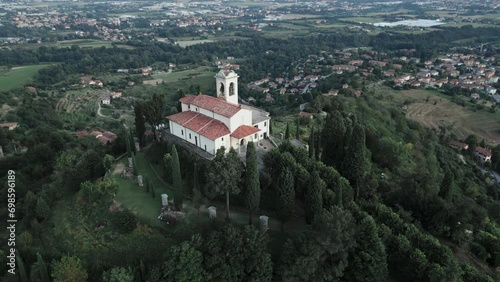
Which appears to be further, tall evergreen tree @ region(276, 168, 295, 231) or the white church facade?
the white church facade

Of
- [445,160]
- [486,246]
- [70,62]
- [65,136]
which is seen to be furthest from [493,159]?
[70,62]

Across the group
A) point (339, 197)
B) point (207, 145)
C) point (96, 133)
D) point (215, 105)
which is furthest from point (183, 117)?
point (96, 133)

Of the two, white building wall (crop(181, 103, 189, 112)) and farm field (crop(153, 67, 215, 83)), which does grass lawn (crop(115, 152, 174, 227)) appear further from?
farm field (crop(153, 67, 215, 83))

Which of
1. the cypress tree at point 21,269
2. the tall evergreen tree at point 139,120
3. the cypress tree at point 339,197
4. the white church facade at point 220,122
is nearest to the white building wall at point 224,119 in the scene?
the white church facade at point 220,122

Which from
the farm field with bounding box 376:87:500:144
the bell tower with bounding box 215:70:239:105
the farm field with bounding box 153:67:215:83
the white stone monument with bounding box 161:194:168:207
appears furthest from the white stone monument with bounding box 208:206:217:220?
the farm field with bounding box 153:67:215:83

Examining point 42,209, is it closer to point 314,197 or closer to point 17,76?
point 314,197

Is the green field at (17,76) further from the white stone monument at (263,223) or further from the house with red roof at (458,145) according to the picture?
the house with red roof at (458,145)

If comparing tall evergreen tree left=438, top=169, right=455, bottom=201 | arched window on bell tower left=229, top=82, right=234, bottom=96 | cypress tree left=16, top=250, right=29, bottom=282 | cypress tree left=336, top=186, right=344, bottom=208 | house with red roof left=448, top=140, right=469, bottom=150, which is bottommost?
house with red roof left=448, top=140, right=469, bottom=150

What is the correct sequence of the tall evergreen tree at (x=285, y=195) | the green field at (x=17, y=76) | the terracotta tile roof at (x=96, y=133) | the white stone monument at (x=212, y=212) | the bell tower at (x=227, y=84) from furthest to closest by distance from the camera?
the green field at (x=17, y=76)
the terracotta tile roof at (x=96, y=133)
the bell tower at (x=227, y=84)
the white stone monument at (x=212, y=212)
the tall evergreen tree at (x=285, y=195)
